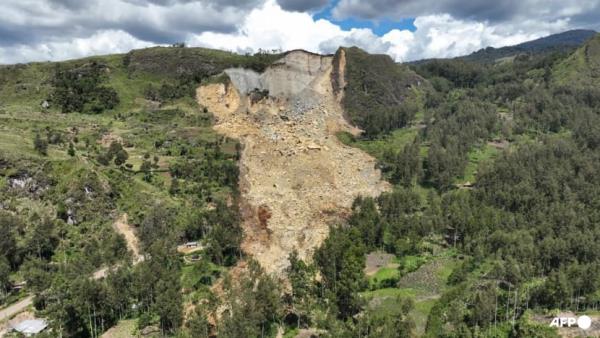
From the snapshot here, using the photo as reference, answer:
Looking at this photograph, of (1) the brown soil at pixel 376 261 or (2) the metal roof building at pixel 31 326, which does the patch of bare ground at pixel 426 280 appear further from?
(2) the metal roof building at pixel 31 326

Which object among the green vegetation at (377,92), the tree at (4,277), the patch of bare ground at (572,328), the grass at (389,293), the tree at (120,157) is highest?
the green vegetation at (377,92)

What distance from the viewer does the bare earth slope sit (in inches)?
2702

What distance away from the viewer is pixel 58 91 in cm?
11694

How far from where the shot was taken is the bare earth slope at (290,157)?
68.6 meters

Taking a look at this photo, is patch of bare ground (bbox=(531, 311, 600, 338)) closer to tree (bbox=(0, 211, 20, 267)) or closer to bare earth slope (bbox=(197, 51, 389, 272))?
bare earth slope (bbox=(197, 51, 389, 272))

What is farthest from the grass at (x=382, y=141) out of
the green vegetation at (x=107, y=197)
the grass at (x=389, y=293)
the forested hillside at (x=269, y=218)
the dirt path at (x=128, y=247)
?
the dirt path at (x=128, y=247)

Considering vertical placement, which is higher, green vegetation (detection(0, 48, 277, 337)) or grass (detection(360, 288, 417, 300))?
green vegetation (detection(0, 48, 277, 337))

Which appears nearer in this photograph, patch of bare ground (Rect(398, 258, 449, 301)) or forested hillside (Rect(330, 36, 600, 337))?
forested hillside (Rect(330, 36, 600, 337))

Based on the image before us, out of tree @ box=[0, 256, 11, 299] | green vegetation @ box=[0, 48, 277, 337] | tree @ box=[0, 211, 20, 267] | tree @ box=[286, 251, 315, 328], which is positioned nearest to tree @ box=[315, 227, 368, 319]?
tree @ box=[286, 251, 315, 328]

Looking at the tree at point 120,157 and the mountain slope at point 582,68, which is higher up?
the mountain slope at point 582,68

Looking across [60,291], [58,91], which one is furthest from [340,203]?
[58,91]

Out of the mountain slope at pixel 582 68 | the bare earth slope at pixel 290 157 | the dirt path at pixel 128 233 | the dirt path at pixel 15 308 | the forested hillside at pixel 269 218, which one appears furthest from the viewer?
the mountain slope at pixel 582 68

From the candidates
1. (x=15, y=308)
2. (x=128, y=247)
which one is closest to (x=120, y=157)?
(x=128, y=247)

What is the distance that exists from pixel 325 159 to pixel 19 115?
7073 centimetres
